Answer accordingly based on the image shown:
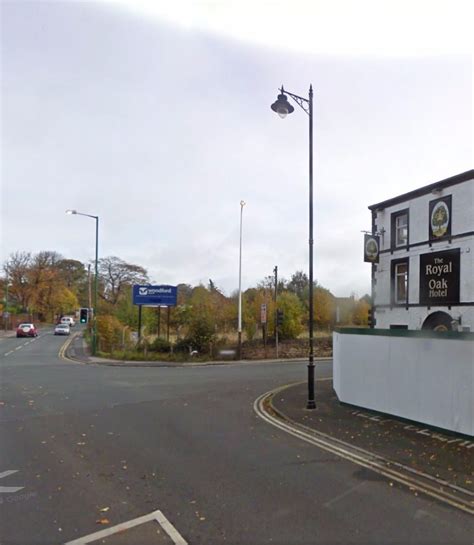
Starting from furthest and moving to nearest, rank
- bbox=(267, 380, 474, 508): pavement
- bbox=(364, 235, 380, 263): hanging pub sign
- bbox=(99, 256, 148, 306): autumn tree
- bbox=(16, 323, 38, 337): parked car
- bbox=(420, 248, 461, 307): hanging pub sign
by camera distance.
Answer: bbox=(99, 256, 148, 306): autumn tree → bbox=(16, 323, 38, 337): parked car → bbox=(364, 235, 380, 263): hanging pub sign → bbox=(420, 248, 461, 307): hanging pub sign → bbox=(267, 380, 474, 508): pavement

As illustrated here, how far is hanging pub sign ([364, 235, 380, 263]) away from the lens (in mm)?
16609

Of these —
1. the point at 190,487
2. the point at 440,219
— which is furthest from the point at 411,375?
the point at 440,219

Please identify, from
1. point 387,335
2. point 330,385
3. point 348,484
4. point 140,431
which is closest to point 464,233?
point 387,335

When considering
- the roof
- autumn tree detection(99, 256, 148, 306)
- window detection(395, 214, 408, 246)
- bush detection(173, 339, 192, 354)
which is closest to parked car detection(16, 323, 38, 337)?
autumn tree detection(99, 256, 148, 306)

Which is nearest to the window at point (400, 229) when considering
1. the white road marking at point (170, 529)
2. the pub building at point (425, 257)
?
the pub building at point (425, 257)

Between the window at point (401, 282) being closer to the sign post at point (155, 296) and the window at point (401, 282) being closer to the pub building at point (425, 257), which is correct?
the pub building at point (425, 257)

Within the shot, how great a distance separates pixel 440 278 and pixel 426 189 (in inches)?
134

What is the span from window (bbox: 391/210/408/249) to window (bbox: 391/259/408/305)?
70cm

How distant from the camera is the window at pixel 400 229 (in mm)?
15992

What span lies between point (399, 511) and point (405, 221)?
1317 cm

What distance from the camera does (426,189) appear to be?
15188 mm

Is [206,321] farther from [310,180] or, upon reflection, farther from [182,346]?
[310,180]

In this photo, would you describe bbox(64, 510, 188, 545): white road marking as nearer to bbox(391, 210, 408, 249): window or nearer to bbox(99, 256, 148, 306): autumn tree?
bbox(391, 210, 408, 249): window

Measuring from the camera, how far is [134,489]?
17.2 ft
